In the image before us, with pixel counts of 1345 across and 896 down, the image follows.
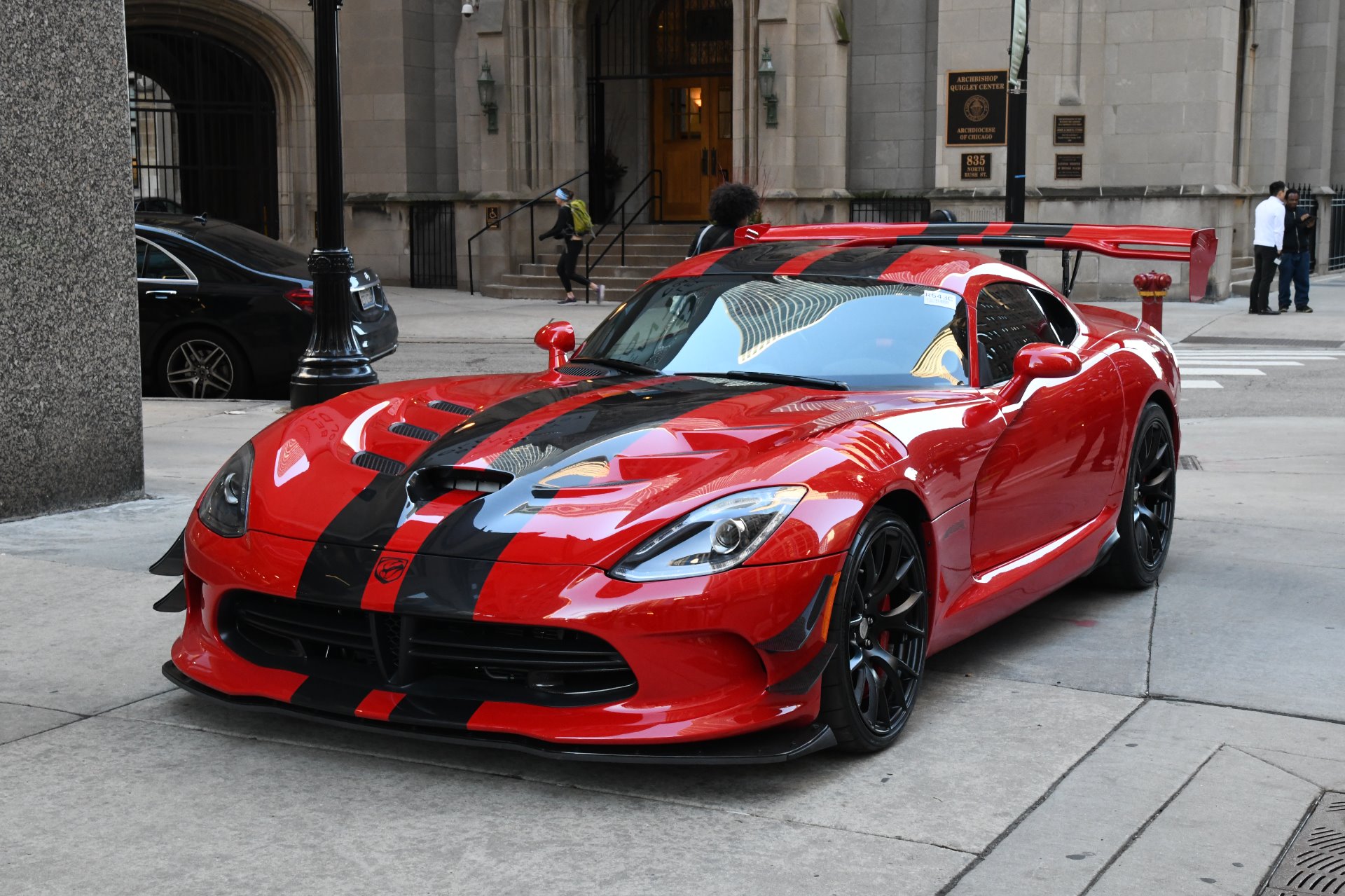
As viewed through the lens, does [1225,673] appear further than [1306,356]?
No

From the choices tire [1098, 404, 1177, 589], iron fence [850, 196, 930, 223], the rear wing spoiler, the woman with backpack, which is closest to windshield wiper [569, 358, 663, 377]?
the rear wing spoiler

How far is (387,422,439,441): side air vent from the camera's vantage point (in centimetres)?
477

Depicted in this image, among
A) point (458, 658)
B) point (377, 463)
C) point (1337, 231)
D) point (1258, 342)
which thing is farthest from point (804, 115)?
point (458, 658)

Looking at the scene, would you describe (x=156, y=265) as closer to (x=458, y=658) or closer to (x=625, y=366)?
(x=625, y=366)

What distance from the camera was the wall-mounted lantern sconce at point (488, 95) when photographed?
26.5m

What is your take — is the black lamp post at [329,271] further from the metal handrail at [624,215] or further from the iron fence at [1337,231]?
the iron fence at [1337,231]

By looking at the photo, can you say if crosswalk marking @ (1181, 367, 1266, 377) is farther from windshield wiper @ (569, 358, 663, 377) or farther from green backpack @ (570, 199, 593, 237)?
green backpack @ (570, 199, 593, 237)

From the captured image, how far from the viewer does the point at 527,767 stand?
4.22m

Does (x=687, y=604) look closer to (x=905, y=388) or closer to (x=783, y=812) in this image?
(x=783, y=812)

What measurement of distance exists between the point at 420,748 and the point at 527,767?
1.12 feet

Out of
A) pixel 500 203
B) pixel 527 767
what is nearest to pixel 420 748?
pixel 527 767

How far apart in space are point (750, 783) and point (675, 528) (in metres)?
0.72

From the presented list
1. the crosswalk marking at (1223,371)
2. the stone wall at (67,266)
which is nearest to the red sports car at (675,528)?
the stone wall at (67,266)

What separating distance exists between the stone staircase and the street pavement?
19372mm
